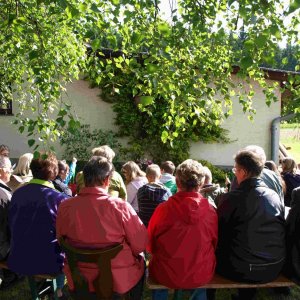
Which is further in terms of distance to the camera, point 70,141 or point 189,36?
point 70,141

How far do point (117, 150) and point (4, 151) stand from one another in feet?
18.7

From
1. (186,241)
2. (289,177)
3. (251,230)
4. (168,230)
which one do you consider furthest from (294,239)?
(289,177)

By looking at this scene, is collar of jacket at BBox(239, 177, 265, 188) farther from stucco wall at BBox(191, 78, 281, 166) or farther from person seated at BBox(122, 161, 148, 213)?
stucco wall at BBox(191, 78, 281, 166)

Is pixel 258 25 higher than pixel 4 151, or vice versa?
pixel 258 25

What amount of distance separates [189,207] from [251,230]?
541 millimetres

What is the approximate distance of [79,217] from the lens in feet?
9.25

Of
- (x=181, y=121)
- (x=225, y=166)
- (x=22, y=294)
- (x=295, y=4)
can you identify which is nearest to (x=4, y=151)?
(x=22, y=294)

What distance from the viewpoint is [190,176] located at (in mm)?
3137

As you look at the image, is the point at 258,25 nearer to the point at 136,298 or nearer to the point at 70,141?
the point at 136,298

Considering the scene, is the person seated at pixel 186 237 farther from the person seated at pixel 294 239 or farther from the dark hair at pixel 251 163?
the person seated at pixel 294 239

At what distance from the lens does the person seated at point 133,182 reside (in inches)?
205

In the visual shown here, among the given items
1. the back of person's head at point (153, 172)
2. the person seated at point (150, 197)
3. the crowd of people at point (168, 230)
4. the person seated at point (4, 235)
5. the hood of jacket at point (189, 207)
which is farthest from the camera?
the back of person's head at point (153, 172)

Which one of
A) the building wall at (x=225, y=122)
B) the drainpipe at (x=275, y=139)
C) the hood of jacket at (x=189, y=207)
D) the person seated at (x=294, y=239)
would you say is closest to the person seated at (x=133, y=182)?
the hood of jacket at (x=189, y=207)

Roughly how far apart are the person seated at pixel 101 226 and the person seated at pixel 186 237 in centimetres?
23
